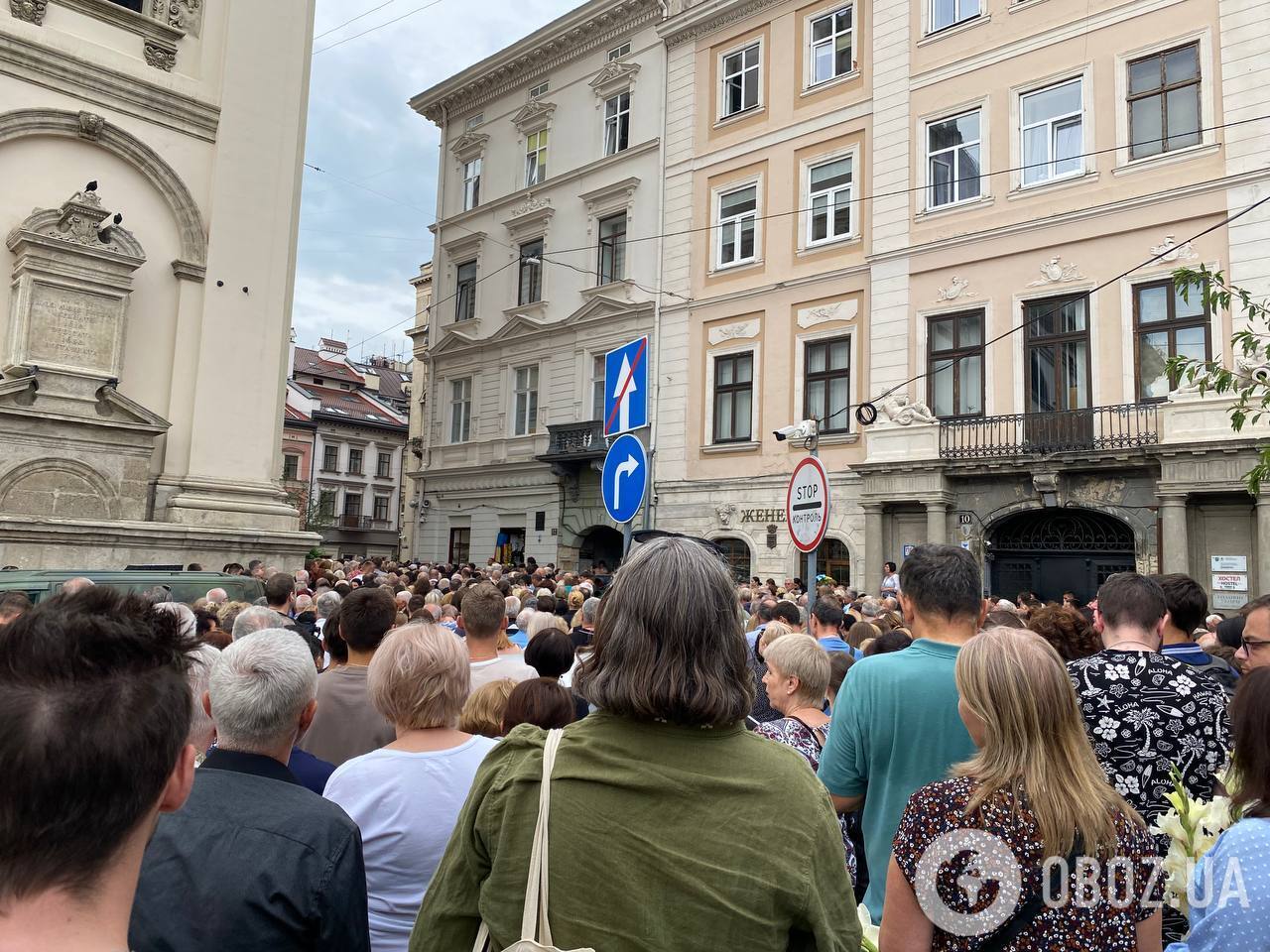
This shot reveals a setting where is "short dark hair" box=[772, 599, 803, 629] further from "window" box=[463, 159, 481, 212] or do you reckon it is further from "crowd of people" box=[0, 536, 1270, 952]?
"window" box=[463, 159, 481, 212]

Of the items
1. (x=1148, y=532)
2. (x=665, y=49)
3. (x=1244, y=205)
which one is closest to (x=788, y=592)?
(x=1148, y=532)

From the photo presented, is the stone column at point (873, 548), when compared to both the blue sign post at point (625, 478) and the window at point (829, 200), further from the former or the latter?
the blue sign post at point (625, 478)

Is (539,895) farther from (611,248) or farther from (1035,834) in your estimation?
(611,248)

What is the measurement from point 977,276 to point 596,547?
12493 millimetres

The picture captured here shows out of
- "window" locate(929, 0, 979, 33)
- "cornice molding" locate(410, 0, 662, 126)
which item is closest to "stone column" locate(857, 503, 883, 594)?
"window" locate(929, 0, 979, 33)

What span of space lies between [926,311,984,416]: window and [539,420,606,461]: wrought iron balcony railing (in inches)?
338

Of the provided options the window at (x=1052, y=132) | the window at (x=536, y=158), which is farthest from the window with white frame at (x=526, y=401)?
the window at (x=1052, y=132)

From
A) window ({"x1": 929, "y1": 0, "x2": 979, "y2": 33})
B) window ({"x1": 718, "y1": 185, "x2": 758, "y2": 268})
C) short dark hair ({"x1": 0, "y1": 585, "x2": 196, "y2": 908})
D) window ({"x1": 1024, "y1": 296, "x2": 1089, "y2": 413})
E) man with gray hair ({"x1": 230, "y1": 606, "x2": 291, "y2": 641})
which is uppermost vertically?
window ({"x1": 929, "y1": 0, "x2": 979, "y2": 33})

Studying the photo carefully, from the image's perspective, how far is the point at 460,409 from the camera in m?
29.9

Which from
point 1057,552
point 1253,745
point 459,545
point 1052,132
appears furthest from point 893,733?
point 459,545

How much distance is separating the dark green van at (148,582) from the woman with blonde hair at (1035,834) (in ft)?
24.7

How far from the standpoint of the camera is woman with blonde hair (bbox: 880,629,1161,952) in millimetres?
2113

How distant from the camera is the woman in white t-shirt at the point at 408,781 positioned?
9.43 feet

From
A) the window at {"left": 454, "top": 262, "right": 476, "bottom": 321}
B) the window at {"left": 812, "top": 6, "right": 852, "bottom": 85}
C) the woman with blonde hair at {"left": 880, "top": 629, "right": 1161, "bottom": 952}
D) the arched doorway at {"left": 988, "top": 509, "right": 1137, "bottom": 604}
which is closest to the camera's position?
the woman with blonde hair at {"left": 880, "top": 629, "right": 1161, "bottom": 952}
